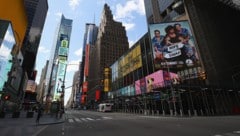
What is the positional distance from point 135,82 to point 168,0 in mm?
36502

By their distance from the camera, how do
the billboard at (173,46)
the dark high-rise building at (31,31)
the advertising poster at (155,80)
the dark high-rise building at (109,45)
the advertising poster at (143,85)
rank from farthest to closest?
the dark high-rise building at (109,45)
the dark high-rise building at (31,31)
the advertising poster at (143,85)
the billboard at (173,46)
the advertising poster at (155,80)

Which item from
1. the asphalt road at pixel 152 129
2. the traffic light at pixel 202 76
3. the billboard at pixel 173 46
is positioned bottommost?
the asphalt road at pixel 152 129

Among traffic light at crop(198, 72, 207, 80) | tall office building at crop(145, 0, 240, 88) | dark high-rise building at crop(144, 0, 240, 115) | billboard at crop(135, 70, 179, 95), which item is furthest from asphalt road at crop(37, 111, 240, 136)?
tall office building at crop(145, 0, 240, 88)

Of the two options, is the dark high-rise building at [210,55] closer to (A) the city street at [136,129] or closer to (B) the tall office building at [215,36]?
(B) the tall office building at [215,36]

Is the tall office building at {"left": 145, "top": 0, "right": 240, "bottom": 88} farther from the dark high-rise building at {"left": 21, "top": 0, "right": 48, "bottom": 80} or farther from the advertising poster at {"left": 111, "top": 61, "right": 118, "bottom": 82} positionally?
the dark high-rise building at {"left": 21, "top": 0, "right": 48, "bottom": 80}

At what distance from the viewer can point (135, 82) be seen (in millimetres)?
58594

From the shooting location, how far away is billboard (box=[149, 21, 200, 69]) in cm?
4434

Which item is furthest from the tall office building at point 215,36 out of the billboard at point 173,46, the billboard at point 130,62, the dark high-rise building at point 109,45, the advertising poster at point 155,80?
the dark high-rise building at point 109,45

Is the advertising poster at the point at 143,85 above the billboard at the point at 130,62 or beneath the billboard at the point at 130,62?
beneath

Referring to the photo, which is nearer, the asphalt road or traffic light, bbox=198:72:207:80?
the asphalt road

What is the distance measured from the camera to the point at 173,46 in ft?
153

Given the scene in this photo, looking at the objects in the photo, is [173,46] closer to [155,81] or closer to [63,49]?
[155,81]

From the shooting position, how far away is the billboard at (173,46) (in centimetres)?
4434

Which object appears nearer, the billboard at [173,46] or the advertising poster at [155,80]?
the advertising poster at [155,80]
